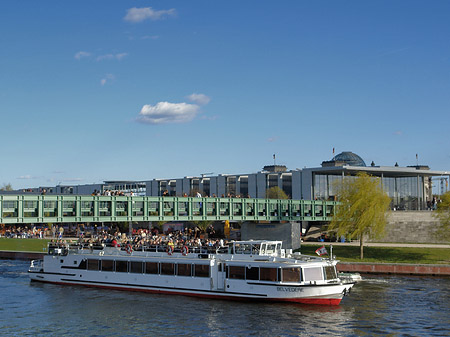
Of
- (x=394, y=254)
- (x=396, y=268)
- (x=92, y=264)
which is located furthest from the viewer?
(x=394, y=254)

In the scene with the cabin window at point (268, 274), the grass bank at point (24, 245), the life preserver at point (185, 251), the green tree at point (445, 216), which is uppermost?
the green tree at point (445, 216)

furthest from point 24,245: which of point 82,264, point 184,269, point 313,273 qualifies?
point 313,273

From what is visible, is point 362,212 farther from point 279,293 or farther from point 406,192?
point 406,192

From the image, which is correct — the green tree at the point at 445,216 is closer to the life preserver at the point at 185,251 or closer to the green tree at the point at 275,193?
the life preserver at the point at 185,251

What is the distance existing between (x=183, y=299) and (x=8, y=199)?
24.2 m

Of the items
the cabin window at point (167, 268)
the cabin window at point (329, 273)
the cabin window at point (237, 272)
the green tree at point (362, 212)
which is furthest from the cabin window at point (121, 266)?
the green tree at point (362, 212)

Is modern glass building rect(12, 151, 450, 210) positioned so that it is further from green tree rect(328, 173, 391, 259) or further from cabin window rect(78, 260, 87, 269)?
cabin window rect(78, 260, 87, 269)

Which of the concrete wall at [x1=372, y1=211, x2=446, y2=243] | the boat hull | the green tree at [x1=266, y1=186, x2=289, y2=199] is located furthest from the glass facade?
the boat hull

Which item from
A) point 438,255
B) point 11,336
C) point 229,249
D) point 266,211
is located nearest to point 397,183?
point 266,211

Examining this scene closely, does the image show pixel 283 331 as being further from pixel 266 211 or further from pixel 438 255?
pixel 266 211

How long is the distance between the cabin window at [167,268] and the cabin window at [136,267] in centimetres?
248

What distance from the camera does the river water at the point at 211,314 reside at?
36000 millimetres

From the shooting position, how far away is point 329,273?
4519 cm

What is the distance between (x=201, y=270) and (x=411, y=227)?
62630mm
